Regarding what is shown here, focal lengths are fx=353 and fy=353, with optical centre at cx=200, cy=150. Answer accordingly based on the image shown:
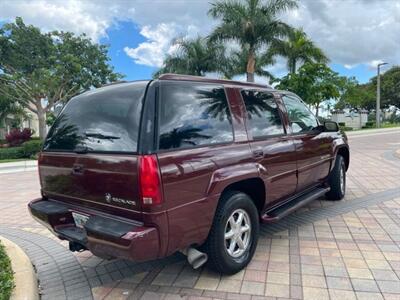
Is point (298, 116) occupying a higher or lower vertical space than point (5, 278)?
higher

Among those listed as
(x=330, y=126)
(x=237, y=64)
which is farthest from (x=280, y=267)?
(x=237, y=64)

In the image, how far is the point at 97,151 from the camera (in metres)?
3.01

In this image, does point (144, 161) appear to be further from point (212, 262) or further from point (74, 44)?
point (74, 44)

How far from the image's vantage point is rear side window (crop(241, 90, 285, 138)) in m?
3.81

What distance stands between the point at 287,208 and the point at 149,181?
7.19ft

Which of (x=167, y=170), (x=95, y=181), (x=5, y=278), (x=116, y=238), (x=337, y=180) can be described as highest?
(x=167, y=170)

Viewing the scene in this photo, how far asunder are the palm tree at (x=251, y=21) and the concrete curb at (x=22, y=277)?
19788 millimetres

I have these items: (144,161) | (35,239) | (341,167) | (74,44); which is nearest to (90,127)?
(144,161)

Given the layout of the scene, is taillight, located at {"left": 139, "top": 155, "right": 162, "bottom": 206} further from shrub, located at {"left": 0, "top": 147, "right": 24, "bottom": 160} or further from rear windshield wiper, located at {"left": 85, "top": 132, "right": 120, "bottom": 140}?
shrub, located at {"left": 0, "top": 147, "right": 24, "bottom": 160}

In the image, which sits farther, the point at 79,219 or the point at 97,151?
the point at 79,219

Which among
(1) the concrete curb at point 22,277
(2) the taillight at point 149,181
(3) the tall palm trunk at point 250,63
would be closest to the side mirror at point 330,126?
(2) the taillight at point 149,181

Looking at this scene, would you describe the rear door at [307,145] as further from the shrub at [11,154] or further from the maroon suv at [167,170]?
the shrub at [11,154]

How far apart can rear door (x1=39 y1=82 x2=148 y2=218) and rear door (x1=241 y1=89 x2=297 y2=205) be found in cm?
134

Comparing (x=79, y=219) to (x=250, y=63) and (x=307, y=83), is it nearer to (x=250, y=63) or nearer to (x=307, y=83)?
(x=250, y=63)
